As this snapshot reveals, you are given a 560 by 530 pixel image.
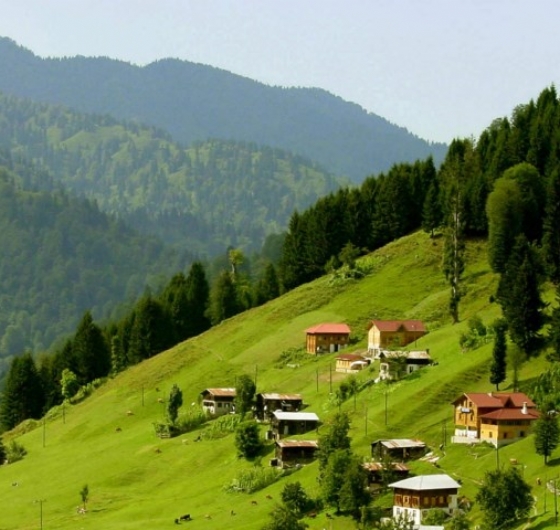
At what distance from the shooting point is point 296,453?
393 ft

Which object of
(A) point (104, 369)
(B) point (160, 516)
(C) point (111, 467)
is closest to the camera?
(B) point (160, 516)

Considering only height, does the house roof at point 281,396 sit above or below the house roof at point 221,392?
above

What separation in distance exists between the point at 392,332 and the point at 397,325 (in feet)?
4.54

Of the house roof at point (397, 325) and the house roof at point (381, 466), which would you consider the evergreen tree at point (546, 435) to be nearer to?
the house roof at point (381, 466)

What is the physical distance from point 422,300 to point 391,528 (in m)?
67.6

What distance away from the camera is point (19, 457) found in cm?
Result: 14962

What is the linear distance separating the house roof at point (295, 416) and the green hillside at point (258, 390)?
202 cm

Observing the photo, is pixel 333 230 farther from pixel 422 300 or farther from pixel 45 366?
pixel 45 366

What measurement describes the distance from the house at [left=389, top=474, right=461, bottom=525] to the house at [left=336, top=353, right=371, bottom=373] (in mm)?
38743

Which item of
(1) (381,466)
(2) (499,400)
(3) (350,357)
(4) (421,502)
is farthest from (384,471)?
(3) (350,357)

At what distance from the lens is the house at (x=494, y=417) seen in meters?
110

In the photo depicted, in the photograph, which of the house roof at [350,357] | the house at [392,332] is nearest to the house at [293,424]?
the house roof at [350,357]

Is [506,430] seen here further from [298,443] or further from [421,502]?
[298,443]

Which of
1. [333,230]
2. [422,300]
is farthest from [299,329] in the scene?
[333,230]
